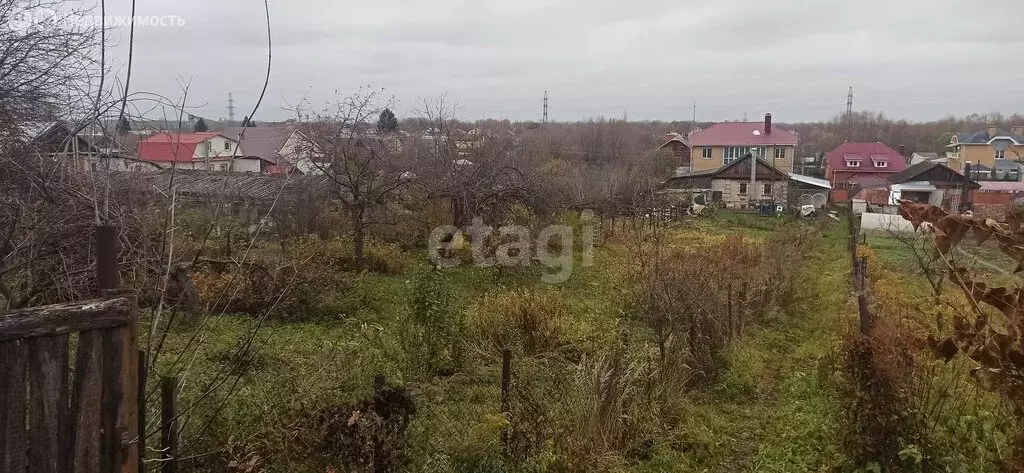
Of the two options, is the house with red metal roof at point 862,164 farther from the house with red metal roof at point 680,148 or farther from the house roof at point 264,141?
the house roof at point 264,141

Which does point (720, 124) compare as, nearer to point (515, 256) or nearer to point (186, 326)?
point (515, 256)

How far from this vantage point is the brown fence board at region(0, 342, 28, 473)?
1622 mm

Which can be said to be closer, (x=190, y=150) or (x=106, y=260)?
(x=106, y=260)

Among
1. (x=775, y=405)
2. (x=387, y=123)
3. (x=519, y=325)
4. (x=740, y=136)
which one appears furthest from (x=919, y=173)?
(x=519, y=325)

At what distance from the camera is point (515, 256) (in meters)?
10.4

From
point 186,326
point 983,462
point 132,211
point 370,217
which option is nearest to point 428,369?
point 132,211

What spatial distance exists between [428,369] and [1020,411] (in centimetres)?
410

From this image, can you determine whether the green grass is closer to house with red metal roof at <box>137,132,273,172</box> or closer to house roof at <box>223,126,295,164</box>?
house with red metal roof at <box>137,132,273,172</box>

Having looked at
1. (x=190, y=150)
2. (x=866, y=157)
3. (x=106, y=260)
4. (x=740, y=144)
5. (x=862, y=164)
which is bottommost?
(x=106, y=260)

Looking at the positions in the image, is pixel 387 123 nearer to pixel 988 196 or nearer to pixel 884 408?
pixel 884 408

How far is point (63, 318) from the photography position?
1664 millimetres

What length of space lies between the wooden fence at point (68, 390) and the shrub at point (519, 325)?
4.47 metres

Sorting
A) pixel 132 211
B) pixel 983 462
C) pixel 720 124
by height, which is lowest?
pixel 983 462

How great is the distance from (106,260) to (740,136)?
3313 centimetres
